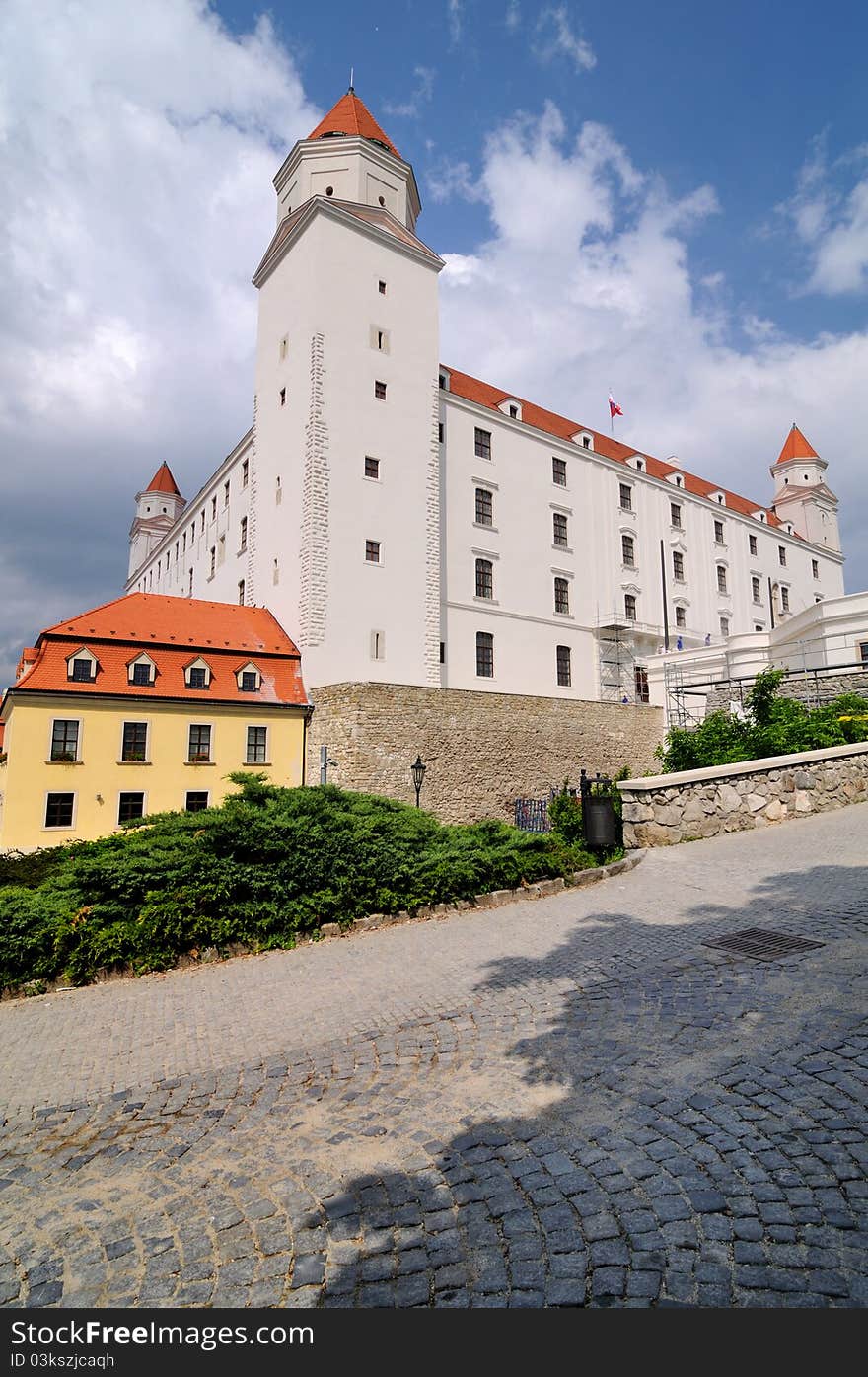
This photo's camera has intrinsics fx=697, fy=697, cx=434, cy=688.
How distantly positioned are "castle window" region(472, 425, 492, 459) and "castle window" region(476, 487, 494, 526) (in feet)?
6.15

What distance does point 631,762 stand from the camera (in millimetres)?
31359

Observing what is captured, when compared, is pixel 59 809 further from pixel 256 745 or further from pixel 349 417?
pixel 349 417

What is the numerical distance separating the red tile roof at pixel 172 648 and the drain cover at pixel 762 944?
21589 mm

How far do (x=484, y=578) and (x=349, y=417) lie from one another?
1038cm

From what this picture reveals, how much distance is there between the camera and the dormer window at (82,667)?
24.0 m

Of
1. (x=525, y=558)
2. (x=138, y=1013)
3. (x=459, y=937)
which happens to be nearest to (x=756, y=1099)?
(x=459, y=937)

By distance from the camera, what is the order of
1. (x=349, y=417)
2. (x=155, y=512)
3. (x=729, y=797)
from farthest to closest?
Result: (x=155, y=512), (x=349, y=417), (x=729, y=797)

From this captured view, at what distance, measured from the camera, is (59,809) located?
75.8ft

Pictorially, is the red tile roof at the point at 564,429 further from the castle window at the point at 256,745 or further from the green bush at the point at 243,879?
the green bush at the point at 243,879

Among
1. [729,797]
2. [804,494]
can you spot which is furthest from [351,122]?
[804,494]

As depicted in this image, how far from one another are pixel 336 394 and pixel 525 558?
520 inches

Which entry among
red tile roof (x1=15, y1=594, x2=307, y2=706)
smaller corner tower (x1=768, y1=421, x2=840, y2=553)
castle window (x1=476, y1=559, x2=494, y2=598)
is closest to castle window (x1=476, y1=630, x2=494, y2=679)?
castle window (x1=476, y1=559, x2=494, y2=598)

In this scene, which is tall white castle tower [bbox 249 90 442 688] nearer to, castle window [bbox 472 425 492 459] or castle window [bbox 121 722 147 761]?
castle window [bbox 472 425 492 459]

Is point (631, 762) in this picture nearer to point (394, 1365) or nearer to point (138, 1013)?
point (138, 1013)
